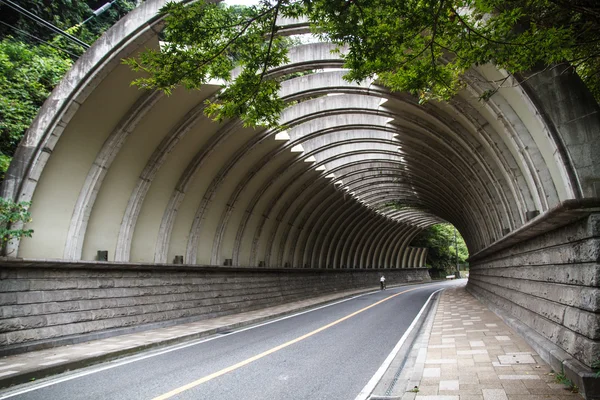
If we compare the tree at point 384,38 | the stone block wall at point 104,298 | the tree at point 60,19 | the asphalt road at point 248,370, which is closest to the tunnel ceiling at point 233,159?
the stone block wall at point 104,298

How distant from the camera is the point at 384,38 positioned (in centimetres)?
550

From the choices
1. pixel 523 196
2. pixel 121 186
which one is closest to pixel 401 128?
pixel 523 196

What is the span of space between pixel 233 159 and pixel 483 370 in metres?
12.0

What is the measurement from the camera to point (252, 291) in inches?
747

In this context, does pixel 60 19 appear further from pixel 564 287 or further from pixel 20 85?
pixel 564 287

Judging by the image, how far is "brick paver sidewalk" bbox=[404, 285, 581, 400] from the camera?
4883 millimetres

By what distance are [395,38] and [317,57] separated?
25.0 feet

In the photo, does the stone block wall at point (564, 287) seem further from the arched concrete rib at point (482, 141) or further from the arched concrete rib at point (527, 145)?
the arched concrete rib at point (482, 141)

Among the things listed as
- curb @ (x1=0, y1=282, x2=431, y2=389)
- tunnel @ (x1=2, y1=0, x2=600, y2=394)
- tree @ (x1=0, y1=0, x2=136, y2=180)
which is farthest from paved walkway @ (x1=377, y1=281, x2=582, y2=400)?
tree @ (x1=0, y1=0, x2=136, y2=180)

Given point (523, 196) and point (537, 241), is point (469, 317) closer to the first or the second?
point (523, 196)

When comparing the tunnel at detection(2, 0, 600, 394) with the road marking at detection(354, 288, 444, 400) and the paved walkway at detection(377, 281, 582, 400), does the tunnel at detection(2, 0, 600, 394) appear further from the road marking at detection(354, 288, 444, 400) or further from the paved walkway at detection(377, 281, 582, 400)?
the road marking at detection(354, 288, 444, 400)

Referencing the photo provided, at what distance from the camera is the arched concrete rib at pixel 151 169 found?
12.5m

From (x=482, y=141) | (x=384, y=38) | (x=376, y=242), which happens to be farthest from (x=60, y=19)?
(x=376, y=242)

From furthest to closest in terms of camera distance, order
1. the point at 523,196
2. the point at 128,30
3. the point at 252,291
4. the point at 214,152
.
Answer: the point at 252,291 → the point at 214,152 → the point at 523,196 → the point at 128,30
